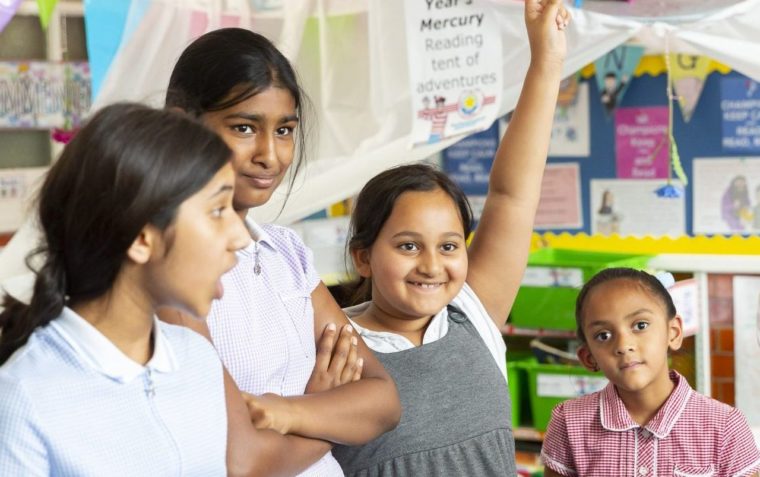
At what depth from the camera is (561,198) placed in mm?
4605

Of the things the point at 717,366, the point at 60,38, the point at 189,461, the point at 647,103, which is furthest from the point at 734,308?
the point at 189,461

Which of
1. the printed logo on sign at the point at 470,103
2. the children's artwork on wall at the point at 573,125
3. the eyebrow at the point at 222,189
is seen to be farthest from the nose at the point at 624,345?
the children's artwork on wall at the point at 573,125

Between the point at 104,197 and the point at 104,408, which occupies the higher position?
the point at 104,197

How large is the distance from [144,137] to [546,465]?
1183mm

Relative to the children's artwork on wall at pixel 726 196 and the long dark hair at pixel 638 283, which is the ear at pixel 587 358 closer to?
the long dark hair at pixel 638 283

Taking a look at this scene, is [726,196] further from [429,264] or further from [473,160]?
[429,264]

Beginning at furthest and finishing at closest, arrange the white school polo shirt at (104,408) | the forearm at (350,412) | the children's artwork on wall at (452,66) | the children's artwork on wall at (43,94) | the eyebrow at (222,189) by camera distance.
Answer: the children's artwork on wall at (43,94)
the children's artwork on wall at (452,66)
the forearm at (350,412)
the eyebrow at (222,189)
the white school polo shirt at (104,408)

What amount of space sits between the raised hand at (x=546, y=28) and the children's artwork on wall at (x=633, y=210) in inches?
98.0

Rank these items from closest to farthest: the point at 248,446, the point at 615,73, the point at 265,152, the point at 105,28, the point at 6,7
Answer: the point at 248,446, the point at 265,152, the point at 6,7, the point at 105,28, the point at 615,73

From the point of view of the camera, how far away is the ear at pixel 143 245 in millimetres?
1229

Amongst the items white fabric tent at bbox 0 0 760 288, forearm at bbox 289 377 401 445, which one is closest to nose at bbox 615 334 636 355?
forearm at bbox 289 377 401 445

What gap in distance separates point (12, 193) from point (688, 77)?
2.47 m

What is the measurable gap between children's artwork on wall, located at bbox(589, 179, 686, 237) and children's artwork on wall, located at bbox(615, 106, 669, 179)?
0.04m

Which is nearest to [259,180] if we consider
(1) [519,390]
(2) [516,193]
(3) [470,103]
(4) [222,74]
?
(4) [222,74]
